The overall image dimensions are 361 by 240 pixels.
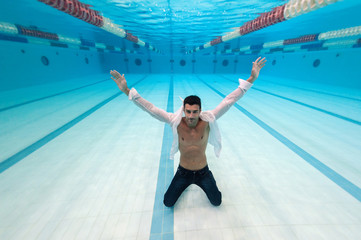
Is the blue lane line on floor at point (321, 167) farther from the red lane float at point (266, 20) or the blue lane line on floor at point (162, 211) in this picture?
the red lane float at point (266, 20)

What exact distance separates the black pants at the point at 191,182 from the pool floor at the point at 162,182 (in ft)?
0.45

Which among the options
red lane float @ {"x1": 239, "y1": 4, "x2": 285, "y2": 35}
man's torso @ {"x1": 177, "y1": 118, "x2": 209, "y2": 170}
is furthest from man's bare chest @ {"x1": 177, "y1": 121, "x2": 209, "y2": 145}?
red lane float @ {"x1": 239, "y1": 4, "x2": 285, "y2": 35}

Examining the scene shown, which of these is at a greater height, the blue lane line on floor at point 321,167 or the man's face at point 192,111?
the man's face at point 192,111

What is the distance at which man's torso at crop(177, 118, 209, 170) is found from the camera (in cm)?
174

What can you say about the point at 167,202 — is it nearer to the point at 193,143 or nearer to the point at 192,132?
the point at 193,143

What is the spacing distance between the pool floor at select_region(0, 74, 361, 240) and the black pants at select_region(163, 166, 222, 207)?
136 millimetres

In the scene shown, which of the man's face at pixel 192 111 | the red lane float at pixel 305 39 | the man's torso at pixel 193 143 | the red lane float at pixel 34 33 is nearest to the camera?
the man's face at pixel 192 111

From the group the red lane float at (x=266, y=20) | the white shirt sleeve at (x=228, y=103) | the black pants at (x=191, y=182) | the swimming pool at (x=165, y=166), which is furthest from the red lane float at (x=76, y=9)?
the red lane float at (x=266, y=20)

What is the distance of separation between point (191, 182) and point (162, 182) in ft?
2.12

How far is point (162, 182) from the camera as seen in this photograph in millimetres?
2332

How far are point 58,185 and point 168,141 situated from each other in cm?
204

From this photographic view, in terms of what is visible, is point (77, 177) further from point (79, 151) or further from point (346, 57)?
point (346, 57)

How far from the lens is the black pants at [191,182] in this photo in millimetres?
1842

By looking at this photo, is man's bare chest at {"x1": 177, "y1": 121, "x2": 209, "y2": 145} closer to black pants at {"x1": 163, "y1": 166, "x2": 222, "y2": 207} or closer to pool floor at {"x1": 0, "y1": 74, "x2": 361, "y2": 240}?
black pants at {"x1": 163, "y1": 166, "x2": 222, "y2": 207}
